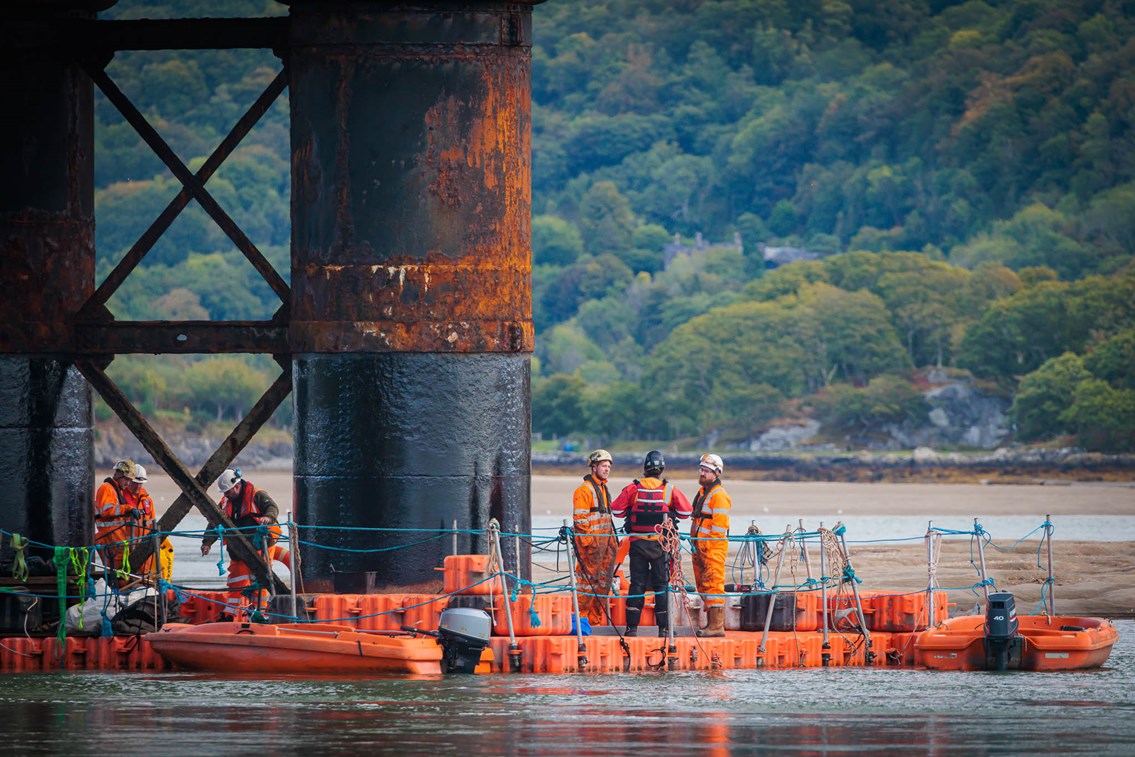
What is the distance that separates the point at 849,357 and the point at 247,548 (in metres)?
128

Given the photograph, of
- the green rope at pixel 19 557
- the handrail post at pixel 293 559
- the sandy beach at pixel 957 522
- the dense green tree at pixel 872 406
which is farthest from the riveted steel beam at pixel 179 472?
the dense green tree at pixel 872 406

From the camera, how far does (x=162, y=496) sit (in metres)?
83.9

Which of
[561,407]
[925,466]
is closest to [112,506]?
[925,466]

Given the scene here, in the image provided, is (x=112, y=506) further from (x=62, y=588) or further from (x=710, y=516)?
(x=710, y=516)

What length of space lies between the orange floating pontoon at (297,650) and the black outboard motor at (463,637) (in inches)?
3.8

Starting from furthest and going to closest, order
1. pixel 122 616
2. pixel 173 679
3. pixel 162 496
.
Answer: pixel 162 496
pixel 122 616
pixel 173 679

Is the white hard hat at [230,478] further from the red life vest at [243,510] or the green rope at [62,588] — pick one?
the green rope at [62,588]

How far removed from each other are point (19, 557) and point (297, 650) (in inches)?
127

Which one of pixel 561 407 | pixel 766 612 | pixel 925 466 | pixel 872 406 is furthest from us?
pixel 561 407

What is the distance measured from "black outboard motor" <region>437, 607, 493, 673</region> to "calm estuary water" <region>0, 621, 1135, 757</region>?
0.22m

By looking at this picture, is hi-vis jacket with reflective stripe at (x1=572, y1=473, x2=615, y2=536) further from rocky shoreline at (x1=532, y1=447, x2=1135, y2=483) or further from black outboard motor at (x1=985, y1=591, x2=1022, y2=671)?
rocky shoreline at (x1=532, y1=447, x2=1135, y2=483)

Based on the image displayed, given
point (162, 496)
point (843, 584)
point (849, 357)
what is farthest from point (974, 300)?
point (843, 584)

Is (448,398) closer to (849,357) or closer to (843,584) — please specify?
(843,584)

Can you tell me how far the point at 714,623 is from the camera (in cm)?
2208
